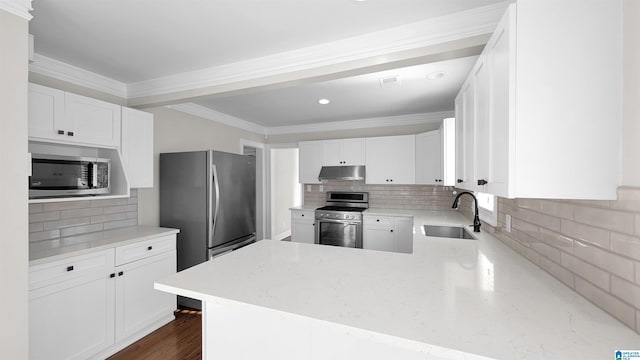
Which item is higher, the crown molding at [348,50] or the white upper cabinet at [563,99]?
the crown molding at [348,50]

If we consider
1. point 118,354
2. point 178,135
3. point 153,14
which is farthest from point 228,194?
point 153,14

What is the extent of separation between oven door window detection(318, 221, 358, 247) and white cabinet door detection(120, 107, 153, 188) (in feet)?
7.97

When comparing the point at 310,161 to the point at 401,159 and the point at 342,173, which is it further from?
the point at 401,159

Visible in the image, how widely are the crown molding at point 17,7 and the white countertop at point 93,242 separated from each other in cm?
146

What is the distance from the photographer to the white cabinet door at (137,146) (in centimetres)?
246

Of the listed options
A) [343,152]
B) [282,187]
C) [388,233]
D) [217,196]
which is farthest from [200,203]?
[282,187]

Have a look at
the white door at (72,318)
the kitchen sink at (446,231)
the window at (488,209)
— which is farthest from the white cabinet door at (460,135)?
the white door at (72,318)

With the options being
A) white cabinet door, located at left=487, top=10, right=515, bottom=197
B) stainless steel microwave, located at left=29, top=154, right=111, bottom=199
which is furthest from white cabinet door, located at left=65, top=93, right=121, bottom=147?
white cabinet door, located at left=487, top=10, right=515, bottom=197

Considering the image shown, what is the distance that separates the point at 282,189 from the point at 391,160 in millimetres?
2910

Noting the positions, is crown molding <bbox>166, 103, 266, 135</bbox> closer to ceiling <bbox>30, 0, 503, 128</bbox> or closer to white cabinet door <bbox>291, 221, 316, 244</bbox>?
ceiling <bbox>30, 0, 503, 128</bbox>

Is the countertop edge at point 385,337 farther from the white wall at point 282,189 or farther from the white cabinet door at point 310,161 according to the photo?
the white wall at point 282,189

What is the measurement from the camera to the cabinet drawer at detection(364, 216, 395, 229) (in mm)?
3686

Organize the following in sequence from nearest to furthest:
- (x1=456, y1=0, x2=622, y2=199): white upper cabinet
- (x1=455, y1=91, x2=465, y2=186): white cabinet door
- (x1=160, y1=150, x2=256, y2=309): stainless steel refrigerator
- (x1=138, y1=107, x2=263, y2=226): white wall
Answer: (x1=456, y1=0, x2=622, y2=199): white upper cabinet → (x1=455, y1=91, x2=465, y2=186): white cabinet door → (x1=160, y1=150, x2=256, y2=309): stainless steel refrigerator → (x1=138, y1=107, x2=263, y2=226): white wall

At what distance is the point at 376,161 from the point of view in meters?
4.15
